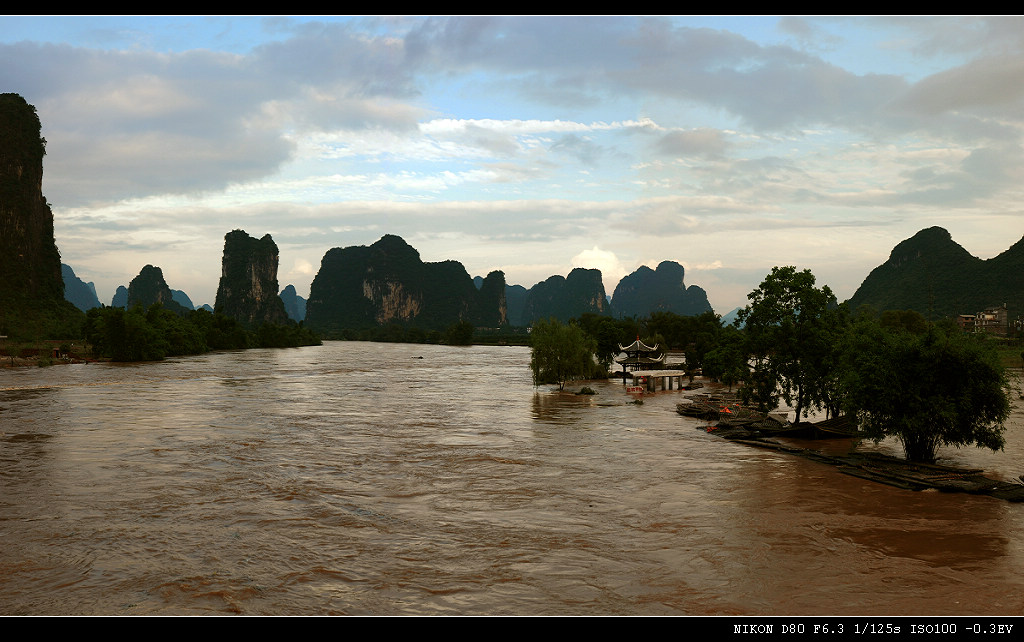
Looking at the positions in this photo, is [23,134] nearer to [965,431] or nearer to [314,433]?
[314,433]

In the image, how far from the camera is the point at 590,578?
38.7 ft

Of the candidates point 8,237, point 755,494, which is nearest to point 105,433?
point 755,494

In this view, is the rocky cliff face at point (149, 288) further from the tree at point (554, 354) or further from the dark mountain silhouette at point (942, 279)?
the dark mountain silhouette at point (942, 279)

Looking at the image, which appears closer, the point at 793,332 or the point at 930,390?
the point at 930,390

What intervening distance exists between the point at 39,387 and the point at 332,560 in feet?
150

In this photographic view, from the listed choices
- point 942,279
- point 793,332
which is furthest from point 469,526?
point 942,279

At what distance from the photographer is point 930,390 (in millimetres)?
20516

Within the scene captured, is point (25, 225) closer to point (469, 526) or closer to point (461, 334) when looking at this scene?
point (461, 334)

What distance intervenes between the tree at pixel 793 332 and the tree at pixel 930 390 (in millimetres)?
5002

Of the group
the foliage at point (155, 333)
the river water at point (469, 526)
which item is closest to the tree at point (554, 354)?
the river water at point (469, 526)

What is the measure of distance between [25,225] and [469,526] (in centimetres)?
13679

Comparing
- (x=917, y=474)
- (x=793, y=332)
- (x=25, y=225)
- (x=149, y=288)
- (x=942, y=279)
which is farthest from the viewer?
(x=149, y=288)

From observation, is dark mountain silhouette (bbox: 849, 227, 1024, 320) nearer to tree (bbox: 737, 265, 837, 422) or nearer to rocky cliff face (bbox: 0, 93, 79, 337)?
tree (bbox: 737, 265, 837, 422)

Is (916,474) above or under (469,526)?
above
